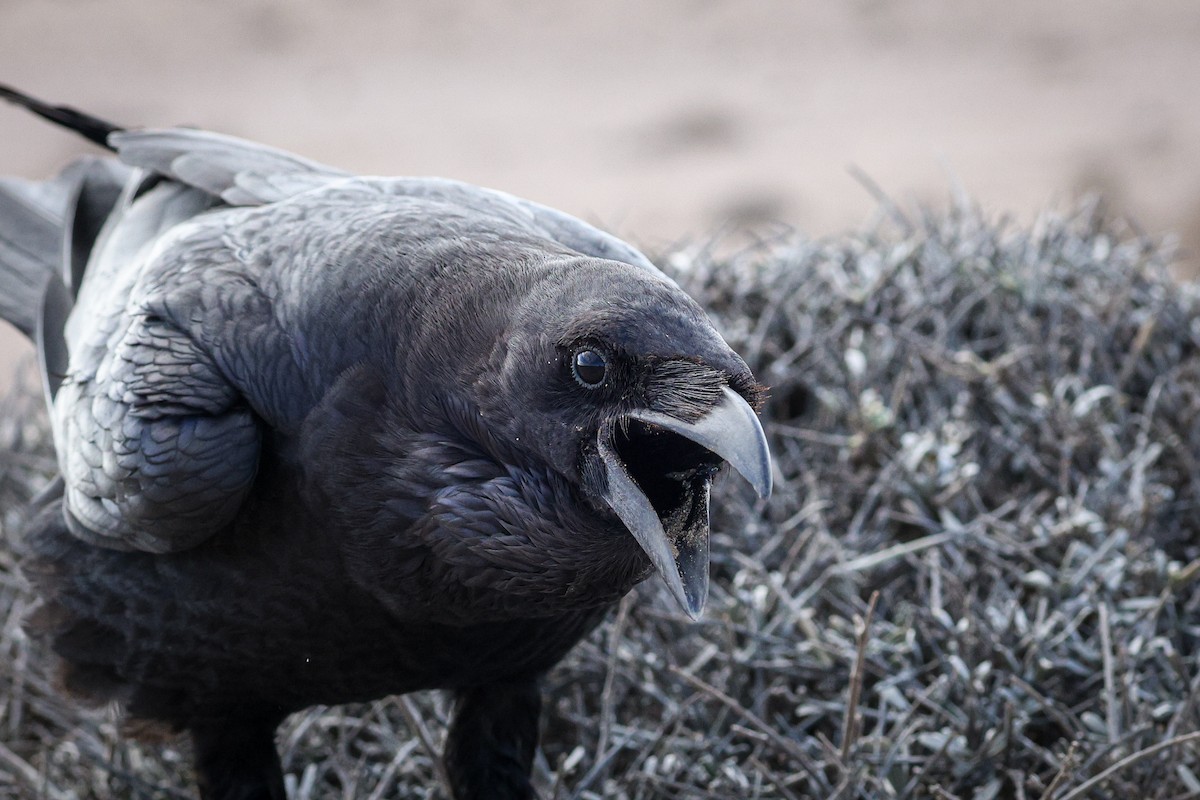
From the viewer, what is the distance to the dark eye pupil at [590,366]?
182 cm

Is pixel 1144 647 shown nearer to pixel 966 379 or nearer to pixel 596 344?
pixel 966 379

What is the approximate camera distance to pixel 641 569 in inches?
79.7

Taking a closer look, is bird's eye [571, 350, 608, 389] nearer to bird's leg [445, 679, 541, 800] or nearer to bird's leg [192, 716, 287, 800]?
bird's leg [445, 679, 541, 800]

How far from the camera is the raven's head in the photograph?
1751mm

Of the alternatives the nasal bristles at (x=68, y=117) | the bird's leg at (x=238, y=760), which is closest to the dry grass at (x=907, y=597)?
the bird's leg at (x=238, y=760)

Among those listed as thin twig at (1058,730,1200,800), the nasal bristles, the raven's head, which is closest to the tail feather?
the nasal bristles

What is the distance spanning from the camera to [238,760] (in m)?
2.64

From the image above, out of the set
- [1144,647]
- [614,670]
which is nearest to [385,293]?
[614,670]

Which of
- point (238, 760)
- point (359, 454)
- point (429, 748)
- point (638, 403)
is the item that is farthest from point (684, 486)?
point (238, 760)

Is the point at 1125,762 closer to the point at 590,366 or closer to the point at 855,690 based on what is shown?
the point at 855,690

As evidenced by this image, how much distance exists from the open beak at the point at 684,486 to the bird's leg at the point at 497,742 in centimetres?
83

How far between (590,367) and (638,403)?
0.29 ft

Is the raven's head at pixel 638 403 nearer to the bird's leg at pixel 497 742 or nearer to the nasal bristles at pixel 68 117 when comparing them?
the bird's leg at pixel 497 742

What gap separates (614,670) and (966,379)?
4.23ft
